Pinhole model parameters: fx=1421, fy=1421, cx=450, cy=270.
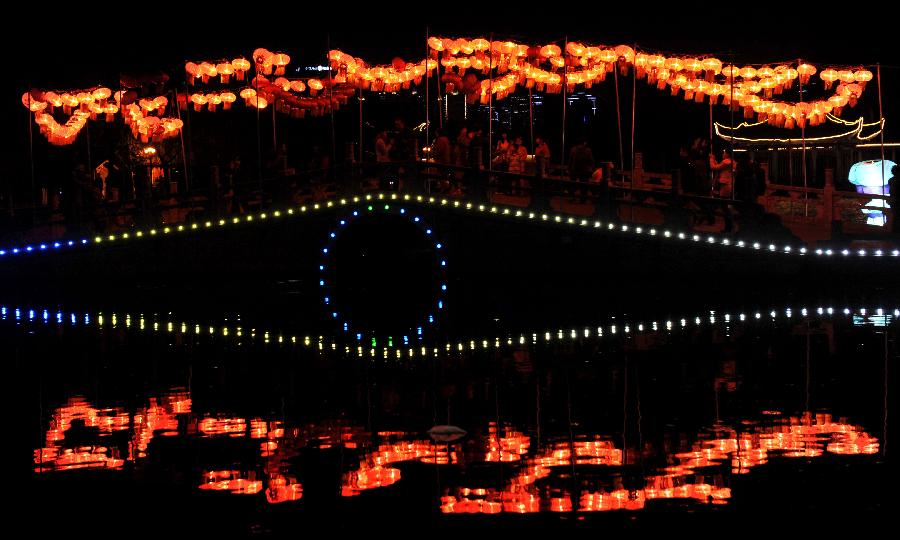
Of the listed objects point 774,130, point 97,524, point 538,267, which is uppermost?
point 774,130

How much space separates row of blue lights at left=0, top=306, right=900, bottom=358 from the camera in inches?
672

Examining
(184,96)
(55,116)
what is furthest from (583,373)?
(55,116)

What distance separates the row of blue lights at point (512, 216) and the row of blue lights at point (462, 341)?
3964 mm

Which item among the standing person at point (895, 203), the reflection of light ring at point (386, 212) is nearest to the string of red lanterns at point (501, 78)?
the reflection of light ring at point (386, 212)

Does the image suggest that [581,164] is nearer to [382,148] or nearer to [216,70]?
[382,148]

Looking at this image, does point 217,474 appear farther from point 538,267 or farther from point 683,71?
point 683,71

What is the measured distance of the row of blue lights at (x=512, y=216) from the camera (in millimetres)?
24469


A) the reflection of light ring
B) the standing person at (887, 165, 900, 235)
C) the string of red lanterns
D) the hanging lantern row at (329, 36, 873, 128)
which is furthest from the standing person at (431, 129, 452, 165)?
the standing person at (887, 165, 900, 235)

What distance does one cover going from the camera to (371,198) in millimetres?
25812

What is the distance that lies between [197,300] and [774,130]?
1670cm

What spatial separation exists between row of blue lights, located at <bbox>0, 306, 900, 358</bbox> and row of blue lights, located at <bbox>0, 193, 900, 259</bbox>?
396 cm

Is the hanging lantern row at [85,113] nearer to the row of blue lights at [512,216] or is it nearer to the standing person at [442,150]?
the row of blue lights at [512,216]

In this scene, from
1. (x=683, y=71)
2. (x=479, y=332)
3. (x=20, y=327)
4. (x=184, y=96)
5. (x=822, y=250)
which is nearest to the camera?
(x=479, y=332)


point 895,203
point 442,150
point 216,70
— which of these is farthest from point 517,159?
point 895,203
